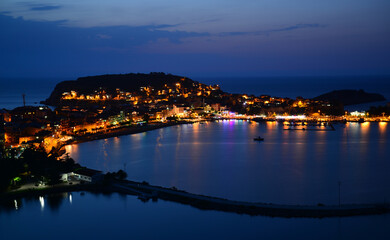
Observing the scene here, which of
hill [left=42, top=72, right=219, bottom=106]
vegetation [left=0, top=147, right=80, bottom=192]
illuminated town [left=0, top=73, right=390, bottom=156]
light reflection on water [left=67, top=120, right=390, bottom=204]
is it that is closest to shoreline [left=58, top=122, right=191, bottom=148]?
illuminated town [left=0, top=73, right=390, bottom=156]

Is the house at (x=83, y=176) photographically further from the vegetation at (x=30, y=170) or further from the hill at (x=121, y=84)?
the hill at (x=121, y=84)

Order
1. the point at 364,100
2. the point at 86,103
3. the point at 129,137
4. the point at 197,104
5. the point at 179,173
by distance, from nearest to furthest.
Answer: the point at 179,173 < the point at 129,137 < the point at 197,104 < the point at 86,103 < the point at 364,100

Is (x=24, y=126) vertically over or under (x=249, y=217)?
over

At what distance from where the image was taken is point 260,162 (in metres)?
8.87

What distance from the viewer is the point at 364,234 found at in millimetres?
5020

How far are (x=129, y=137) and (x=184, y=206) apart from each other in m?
7.55

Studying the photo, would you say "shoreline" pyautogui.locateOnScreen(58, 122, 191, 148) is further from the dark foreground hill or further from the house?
the dark foreground hill

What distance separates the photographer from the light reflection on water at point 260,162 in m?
6.65

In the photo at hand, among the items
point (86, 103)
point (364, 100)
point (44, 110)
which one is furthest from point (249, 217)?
point (364, 100)

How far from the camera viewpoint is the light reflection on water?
21.8 feet

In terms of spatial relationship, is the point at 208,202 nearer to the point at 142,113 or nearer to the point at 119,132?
the point at 119,132

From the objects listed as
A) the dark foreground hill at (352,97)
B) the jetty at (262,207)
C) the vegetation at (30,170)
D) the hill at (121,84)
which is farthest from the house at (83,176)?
the dark foreground hill at (352,97)

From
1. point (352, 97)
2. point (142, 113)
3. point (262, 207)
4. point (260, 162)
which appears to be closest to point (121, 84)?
point (142, 113)

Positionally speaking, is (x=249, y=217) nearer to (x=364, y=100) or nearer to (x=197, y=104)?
(x=197, y=104)
